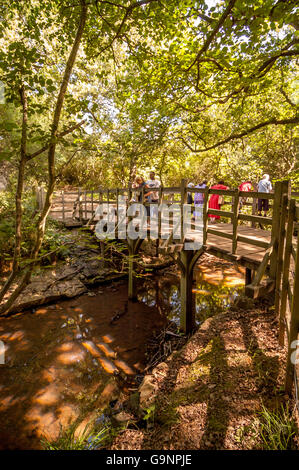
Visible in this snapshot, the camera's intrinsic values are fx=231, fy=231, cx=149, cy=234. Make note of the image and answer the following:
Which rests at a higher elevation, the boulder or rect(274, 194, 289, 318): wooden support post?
rect(274, 194, 289, 318): wooden support post

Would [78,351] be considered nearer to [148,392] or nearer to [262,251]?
[148,392]

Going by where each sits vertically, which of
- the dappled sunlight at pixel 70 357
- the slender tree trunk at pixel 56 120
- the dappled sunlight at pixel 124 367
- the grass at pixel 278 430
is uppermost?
the slender tree trunk at pixel 56 120

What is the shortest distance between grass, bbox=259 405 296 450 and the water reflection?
5039mm

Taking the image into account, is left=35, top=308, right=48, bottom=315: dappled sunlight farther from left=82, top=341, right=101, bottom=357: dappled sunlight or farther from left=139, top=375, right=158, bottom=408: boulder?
left=139, top=375, right=158, bottom=408: boulder

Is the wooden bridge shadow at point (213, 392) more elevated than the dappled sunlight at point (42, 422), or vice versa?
the wooden bridge shadow at point (213, 392)

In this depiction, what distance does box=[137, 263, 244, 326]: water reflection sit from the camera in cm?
840

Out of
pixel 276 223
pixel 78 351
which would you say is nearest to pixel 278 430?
pixel 276 223

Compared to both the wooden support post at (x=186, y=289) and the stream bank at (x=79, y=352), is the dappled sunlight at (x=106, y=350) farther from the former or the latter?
the wooden support post at (x=186, y=289)

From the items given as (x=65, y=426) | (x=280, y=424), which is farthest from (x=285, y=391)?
(x=65, y=426)

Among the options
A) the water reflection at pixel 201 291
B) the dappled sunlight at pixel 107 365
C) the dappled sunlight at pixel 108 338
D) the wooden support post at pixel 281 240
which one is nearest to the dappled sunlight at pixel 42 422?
the dappled sunlight at pixel 107 365

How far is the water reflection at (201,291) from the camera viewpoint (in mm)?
8398

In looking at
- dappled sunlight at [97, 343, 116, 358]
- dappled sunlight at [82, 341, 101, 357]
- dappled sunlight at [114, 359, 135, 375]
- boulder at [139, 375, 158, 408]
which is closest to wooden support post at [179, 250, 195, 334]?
dappled sunlight at [114, 359, 135, 375]

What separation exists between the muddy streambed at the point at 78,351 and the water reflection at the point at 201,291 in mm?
39
